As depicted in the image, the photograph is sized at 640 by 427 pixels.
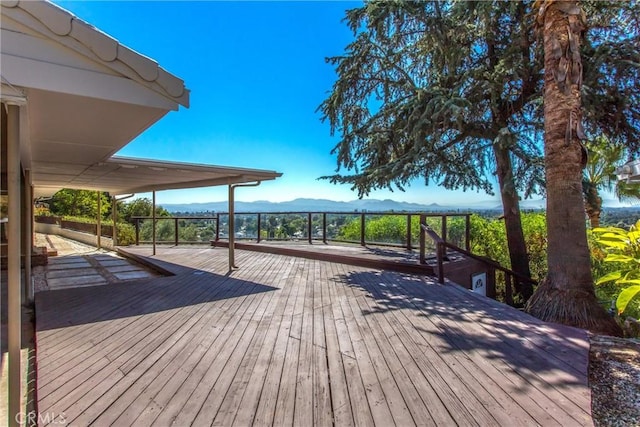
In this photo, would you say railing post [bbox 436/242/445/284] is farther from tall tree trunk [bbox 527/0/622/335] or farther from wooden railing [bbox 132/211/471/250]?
wooden railing [bbox 132/211/471/250]

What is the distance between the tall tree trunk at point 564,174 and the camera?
4281 millimetres

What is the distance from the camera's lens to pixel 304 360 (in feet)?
8.23

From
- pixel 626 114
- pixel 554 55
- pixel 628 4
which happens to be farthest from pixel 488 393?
pixel 628 4

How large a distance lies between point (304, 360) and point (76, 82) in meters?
2.46

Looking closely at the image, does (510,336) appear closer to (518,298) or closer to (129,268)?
(518,298)

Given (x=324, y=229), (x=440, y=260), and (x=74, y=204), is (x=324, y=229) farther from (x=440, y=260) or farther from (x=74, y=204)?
(x=74, y=204)

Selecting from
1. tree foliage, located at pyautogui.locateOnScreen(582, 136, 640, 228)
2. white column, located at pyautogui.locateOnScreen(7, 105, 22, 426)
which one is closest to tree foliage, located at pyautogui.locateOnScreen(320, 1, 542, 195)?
tree foliage, located at pyautogui.locateOnScreen(582, 136, 640, 228)

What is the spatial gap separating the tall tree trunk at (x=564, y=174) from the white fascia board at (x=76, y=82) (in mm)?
4926

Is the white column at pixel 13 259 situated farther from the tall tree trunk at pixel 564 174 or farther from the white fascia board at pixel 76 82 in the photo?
the tall tree trunk at pixel 564 174

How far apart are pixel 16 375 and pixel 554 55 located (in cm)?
650

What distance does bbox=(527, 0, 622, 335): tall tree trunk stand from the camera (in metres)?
4.28

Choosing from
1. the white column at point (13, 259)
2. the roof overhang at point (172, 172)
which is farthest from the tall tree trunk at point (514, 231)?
the white column at point (13, 259)

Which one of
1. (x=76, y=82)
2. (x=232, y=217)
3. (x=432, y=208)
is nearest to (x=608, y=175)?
(x=432, y=208)

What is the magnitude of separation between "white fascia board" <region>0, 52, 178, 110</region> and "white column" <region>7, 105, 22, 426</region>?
Result: 191mm
